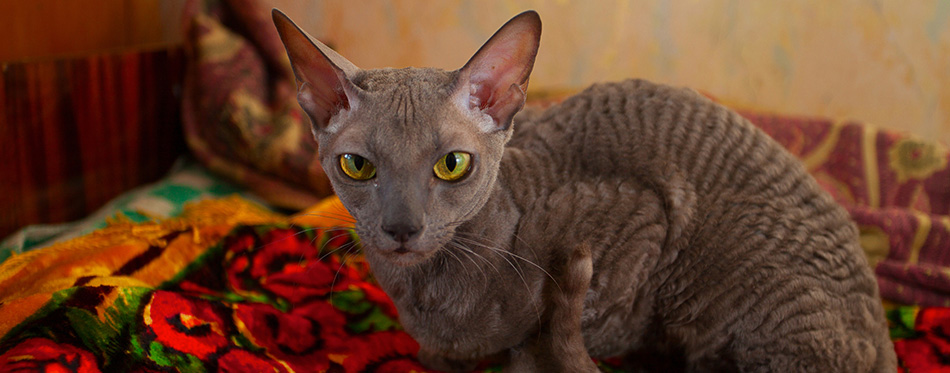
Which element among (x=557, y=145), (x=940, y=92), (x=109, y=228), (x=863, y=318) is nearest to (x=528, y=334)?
(x=557, y=145)

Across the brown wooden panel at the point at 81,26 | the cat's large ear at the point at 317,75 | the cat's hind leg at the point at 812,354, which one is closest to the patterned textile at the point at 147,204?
the brown wooden panel at the point at 81,26

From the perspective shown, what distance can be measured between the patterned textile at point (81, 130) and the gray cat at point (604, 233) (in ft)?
3.62

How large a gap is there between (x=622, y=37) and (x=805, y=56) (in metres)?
0.68

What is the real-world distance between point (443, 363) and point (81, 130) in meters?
1.31

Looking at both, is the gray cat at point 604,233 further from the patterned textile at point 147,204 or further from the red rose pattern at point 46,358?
the patterned textile at point 147,204

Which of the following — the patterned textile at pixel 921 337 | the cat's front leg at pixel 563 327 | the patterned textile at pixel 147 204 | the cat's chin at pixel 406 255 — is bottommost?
the patterned textile at pixel 147 204

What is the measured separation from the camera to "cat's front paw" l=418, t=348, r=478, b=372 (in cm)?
109

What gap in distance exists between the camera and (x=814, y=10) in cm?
220

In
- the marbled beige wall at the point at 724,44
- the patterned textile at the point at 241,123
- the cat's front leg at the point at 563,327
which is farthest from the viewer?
the marbled beige wall at the point at 724,44

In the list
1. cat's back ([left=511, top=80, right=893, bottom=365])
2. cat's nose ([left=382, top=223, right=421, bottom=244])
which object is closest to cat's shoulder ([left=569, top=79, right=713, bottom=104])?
cat's back ([left=511, top=80, right=893, bottom=365])

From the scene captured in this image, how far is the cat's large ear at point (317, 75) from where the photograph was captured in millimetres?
780

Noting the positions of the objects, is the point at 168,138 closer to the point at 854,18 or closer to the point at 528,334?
the point at 528,334

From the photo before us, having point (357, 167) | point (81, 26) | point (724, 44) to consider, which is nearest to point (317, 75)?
point (357, 167)

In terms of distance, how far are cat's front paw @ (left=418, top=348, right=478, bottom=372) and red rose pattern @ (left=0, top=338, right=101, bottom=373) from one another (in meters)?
0.51
